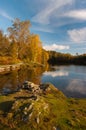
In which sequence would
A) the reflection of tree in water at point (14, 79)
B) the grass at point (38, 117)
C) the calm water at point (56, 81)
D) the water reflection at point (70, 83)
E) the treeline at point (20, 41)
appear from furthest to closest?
the treeline at point (20, 41), the reflection of tree in water at point (14, 79), the calm water at point (56, 81), the water reflection at point (70, 83), the grass at point (38, 117)

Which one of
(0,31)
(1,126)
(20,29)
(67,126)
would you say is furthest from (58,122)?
(0,31)

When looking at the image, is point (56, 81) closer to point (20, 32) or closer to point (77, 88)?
point (77, 88)

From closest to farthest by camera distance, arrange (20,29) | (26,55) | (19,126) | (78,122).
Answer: (19,126) → (78,122) → (20,29) → (26,55)

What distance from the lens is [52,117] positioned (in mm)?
9484

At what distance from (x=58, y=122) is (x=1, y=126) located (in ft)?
9.23

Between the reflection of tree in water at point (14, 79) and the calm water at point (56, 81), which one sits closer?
the calm water at point (56, 81)

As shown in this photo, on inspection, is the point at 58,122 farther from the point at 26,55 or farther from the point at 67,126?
the point at 26,55

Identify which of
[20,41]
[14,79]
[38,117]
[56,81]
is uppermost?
[20,41]

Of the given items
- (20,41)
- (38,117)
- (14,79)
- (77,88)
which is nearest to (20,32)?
(20,41)

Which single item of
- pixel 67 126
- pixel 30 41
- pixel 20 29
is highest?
pixel 20 29

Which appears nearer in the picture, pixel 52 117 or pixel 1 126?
pixel 1 126

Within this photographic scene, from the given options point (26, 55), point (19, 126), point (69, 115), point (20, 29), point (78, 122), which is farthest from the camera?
point (26, 55)

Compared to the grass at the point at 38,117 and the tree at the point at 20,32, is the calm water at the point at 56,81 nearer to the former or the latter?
the grass at the point at 38,117

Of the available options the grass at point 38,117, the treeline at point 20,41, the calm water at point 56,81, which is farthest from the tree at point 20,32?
the grass at point 38,117
